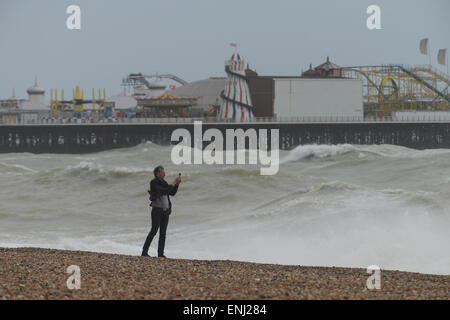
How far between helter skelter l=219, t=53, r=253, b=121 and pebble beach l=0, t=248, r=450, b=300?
6283 centimetres

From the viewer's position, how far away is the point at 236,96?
243 ft

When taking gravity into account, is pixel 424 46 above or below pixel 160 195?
above

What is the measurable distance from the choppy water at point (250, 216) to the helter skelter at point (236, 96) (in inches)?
1473

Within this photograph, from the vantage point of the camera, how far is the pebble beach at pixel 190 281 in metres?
7.92

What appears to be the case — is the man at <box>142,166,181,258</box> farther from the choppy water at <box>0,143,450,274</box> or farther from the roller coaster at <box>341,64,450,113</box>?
the roller coaster at <box>341,64,450,113</box>

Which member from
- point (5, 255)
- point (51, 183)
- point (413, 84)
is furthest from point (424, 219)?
point (413, 84)

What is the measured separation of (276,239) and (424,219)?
13.9 feet

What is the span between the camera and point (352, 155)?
51.9 meters

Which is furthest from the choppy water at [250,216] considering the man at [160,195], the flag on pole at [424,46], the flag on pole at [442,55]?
the flag on pole at [442,55]

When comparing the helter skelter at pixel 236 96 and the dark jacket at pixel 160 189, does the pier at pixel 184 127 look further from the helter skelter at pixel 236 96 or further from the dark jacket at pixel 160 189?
the dark jacket at pixel 160 189

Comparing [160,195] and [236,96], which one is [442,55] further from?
[160,195]

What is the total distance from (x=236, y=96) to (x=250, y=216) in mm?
53965

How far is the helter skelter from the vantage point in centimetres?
7375

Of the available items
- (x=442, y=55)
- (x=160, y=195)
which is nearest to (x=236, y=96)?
(x=442, y=55)
